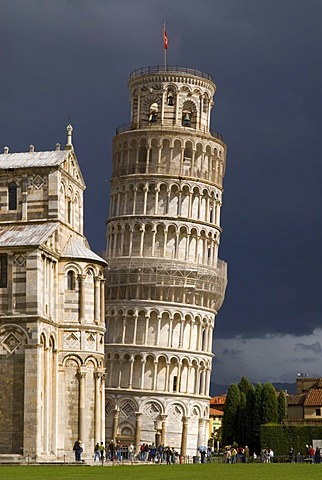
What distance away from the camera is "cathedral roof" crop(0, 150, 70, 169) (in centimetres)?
7469

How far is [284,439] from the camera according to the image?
102 meters

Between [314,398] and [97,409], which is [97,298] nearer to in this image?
[97,409]

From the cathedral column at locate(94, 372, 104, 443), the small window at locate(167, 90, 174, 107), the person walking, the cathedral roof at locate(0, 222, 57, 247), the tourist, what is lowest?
the person walking

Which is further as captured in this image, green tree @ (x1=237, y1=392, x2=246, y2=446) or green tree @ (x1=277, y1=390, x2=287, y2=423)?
green tree @ (x1=277, y1=390, x2=287, y2=423)

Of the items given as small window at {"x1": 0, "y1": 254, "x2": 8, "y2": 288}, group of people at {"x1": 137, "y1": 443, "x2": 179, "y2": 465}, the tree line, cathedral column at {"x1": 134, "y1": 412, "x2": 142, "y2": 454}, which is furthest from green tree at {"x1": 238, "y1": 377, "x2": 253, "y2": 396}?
small window at {"x1": 0, "y1": 254, "x2": 8, "y2": 288}

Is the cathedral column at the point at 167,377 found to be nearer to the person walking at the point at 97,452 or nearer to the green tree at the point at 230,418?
the green tree at the point at 230,418

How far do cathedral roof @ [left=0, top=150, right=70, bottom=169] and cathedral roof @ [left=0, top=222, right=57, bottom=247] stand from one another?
399cm

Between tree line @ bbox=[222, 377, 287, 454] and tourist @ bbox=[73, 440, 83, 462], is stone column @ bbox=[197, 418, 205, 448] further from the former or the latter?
tourist @ bbox=[73, 440, 83, 462]

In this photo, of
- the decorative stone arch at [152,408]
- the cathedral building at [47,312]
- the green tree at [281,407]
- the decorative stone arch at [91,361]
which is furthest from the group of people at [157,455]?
the green tree at [281,407]

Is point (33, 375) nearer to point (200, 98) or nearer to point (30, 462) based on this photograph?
point (30, 462)

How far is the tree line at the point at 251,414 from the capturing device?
114812mm

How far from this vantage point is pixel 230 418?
4692 inches

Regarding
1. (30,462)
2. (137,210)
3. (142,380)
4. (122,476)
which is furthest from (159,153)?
(122,476)

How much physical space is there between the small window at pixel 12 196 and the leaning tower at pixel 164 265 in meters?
31.5
